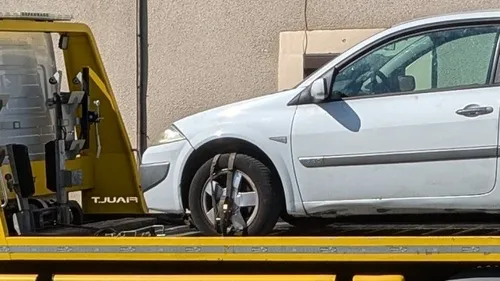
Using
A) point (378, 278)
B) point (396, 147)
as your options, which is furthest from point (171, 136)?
point (378, 278)

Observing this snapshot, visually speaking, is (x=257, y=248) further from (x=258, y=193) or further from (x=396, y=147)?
(x=396, y=147)

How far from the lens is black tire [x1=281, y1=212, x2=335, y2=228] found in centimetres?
667

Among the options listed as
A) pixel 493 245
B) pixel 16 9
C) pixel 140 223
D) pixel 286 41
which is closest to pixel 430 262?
pixel 493 245

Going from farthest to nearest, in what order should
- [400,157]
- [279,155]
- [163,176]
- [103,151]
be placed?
[103,151] < [163,176] < [279,155] < [400,157]

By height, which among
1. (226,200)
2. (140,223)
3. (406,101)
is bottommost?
(140,223)

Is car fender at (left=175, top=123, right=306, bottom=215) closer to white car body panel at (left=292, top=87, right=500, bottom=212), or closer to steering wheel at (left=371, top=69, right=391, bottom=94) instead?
white car body panel at (left=292, top=87, right=500, bottom=212)

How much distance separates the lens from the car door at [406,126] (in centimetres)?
573

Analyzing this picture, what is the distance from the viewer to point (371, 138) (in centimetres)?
587

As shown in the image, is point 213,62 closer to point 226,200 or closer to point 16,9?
point 16,9

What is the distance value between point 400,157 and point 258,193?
87 cm

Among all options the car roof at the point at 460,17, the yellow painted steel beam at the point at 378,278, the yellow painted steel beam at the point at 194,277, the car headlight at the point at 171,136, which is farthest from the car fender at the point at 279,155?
the car roof at the point at 460,17

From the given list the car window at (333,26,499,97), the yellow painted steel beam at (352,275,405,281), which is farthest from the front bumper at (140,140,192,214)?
the yellow painted steel beam at (352,275,405,281)

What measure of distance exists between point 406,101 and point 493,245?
96cm

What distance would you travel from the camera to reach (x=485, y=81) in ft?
19.1
